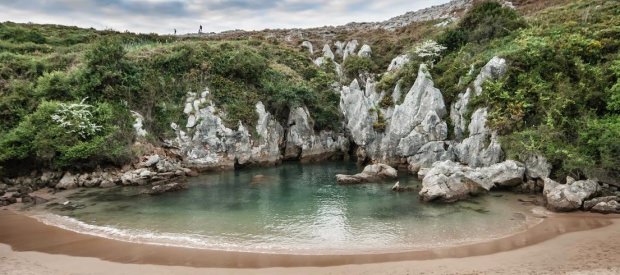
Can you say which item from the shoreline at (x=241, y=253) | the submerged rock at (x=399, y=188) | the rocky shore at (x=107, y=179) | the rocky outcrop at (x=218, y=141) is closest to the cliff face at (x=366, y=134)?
the rocky outcrop at (x=218, y=141)

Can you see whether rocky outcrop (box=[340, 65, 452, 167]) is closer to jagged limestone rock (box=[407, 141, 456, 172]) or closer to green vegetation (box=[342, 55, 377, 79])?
jagged limestone rock (box=[407, 141, 456, 172])

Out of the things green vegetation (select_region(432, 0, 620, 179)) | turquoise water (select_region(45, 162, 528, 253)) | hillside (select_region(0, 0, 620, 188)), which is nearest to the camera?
turquoise water (select_region(45, 162, 528, 253))

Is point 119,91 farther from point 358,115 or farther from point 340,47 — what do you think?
point 340,47

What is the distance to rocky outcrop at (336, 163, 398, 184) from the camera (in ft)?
106

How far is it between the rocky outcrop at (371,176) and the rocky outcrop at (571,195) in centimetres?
1241

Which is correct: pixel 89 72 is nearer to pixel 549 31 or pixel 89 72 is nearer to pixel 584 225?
pixel 584 225

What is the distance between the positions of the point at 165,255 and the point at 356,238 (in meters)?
8.72

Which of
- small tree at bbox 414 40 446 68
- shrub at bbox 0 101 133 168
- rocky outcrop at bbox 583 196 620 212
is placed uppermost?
small tree at bbox 414 40 446 68

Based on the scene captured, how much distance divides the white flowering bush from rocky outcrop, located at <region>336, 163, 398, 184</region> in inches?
860

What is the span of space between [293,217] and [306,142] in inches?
902

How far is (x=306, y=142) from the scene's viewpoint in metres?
45.9

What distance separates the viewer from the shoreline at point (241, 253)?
16500 millimetres

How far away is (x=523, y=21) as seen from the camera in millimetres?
42969

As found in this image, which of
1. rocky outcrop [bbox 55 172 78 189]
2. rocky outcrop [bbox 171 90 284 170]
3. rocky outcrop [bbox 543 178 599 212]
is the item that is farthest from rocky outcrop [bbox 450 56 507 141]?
rocky outcrop [bbox 55 172 78 189]
